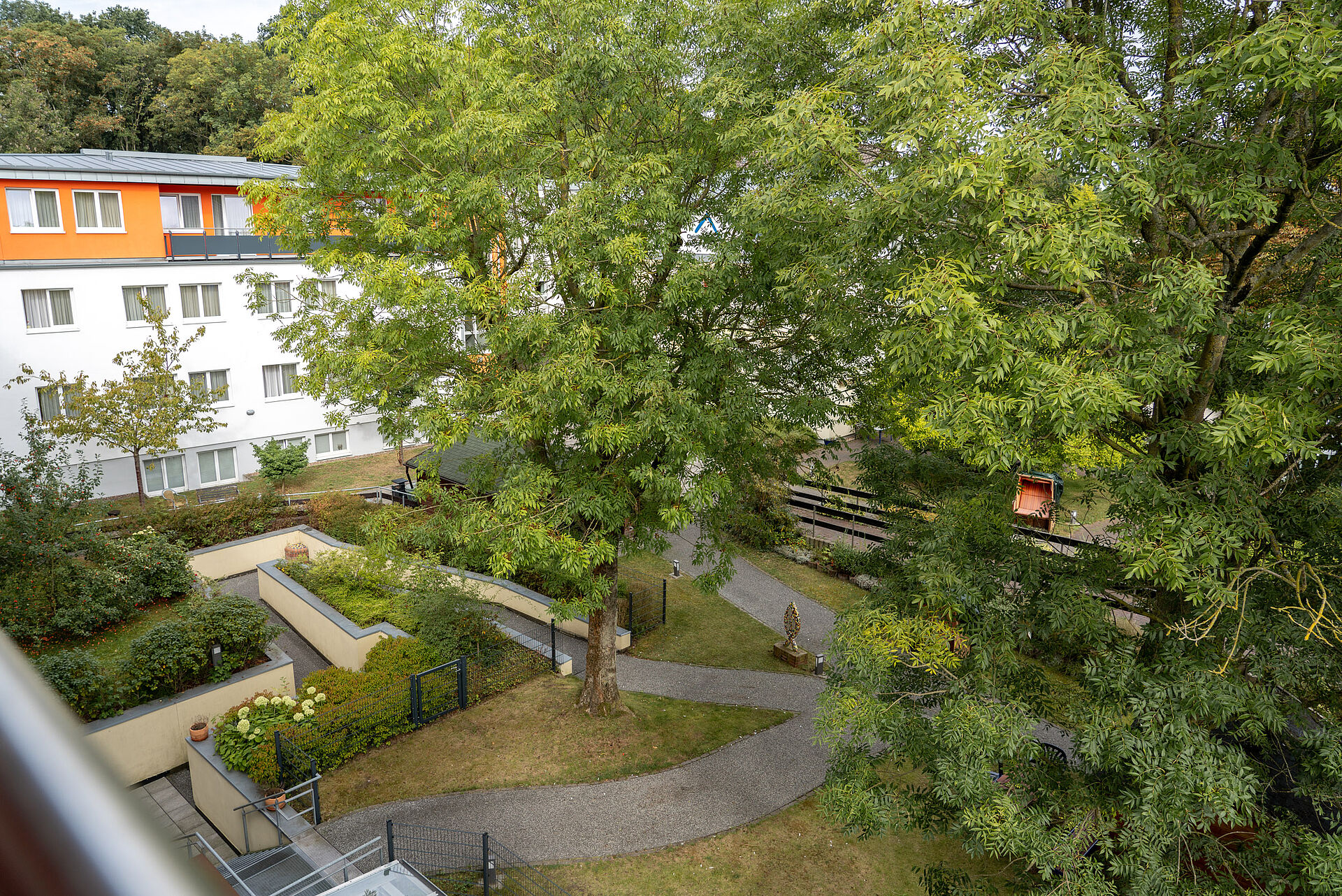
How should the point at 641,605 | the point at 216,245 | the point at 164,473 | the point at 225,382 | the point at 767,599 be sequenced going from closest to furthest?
the point at 641,605, the point at 767,599, the point at 164,473, the point at 216,245, the point at 225,382

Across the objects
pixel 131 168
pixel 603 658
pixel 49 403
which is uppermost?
pixel 131 168

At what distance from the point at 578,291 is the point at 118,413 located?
18.2 m

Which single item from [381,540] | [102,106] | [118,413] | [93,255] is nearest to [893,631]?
[381,540]

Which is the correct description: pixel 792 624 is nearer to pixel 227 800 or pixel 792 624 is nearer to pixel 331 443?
pixel 227 800

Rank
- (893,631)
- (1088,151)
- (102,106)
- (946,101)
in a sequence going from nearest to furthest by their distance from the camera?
(1088,151) < (946,101) < (893,631) < (102,106)

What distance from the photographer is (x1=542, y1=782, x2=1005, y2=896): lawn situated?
11.8 metres

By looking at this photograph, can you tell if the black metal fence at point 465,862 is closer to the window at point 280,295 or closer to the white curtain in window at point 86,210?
the window at point 280,295

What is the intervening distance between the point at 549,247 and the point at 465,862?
9229mm

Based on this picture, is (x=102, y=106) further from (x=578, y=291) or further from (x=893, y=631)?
(x=893, y=631)

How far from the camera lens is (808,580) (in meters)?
23.6

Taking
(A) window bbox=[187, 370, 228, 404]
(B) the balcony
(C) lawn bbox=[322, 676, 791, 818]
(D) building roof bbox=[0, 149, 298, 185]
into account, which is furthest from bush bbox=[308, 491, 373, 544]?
(D) building roof bbox=[0, 149, 298, 185]

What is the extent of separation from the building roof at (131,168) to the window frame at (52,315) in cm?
332

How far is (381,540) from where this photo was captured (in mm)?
12844

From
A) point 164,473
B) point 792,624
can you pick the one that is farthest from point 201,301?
point 792,624
